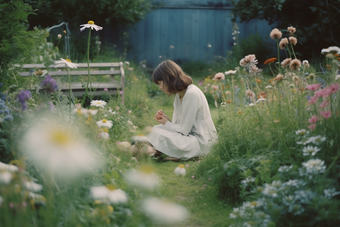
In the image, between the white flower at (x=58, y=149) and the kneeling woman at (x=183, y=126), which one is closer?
the white flower at (x=58, y=149)

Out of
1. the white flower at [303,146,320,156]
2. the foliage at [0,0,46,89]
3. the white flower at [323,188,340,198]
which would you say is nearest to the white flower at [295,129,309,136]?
the white flower at [303,146,320,156]

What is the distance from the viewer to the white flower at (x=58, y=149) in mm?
1762

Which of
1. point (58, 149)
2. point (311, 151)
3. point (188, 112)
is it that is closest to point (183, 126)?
point (188, 112)

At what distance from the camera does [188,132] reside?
3510 mm

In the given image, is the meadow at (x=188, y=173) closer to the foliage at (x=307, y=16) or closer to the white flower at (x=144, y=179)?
the white flower at (x=144, y=179)

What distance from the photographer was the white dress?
11.3 feet

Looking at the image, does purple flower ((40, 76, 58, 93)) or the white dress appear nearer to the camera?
purple flower ((40, 76, 58, 93))

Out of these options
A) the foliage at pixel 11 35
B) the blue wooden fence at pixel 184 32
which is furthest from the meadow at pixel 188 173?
the blue wooden fence at pixel 184 32

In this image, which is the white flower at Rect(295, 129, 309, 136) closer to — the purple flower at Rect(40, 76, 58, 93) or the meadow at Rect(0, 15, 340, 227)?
the meadow at Rect(0, 15, 340, 227)

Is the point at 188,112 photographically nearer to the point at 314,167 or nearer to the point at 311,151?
the point at 311,151

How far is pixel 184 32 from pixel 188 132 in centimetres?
632

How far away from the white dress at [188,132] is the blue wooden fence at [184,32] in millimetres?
5899

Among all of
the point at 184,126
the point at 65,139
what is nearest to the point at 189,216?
the point at 65,139

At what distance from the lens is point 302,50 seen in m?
6.98
